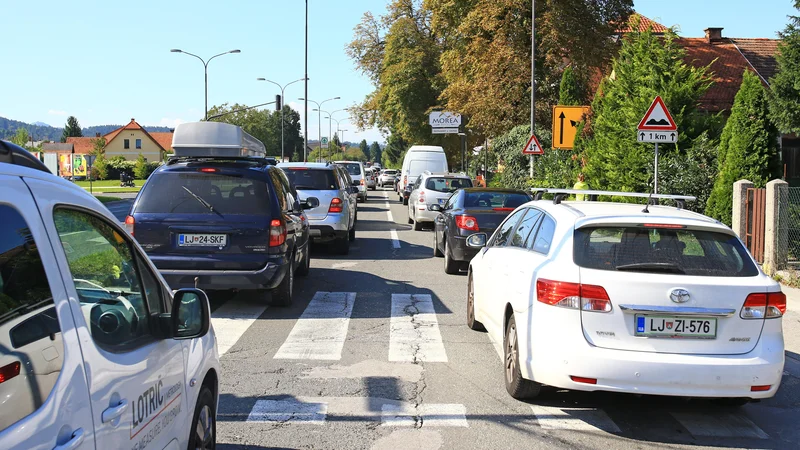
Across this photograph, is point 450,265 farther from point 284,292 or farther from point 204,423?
point 204,423

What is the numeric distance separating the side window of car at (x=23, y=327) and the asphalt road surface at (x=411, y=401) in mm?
2860

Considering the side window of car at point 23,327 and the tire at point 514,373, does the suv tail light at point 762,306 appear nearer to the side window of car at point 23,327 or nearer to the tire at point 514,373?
the tire at point 514,373

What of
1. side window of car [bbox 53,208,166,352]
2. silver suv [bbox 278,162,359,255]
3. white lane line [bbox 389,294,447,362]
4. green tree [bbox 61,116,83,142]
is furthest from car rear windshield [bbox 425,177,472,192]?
green tree [bbox 61,116,83,142]

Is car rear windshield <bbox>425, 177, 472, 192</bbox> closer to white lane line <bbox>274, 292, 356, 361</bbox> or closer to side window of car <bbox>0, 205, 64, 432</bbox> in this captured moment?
white lane line <bbox>274, 292, 356, 361</bbox>

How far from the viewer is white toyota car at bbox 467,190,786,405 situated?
513cm

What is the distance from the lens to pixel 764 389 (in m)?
5.17

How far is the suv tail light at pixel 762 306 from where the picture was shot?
520cm

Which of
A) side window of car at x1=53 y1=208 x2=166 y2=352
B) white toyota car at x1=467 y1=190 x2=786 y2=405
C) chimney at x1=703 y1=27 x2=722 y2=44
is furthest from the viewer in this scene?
chimney at x1=703 y1=27 x2=722 y2=44

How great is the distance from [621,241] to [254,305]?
18.5 feet

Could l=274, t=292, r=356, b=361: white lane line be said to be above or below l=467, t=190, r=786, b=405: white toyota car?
below

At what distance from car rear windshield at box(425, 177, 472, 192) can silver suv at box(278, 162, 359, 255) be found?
6.62 metres

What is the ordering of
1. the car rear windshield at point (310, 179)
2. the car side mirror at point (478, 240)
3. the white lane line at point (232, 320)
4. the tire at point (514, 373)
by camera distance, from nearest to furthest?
the tire at point (514, 373) < the white lane line at point (232, 320) < the car side mirror at point (478, 240) < the car rear windshield at point (310, 179)

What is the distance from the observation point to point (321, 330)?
8.49m

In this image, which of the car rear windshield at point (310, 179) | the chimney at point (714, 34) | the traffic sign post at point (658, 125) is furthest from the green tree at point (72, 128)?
the traffic sign post at point (658, 125)
